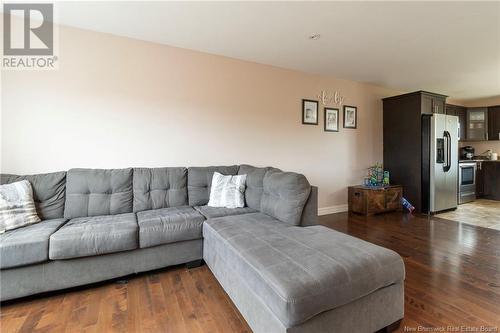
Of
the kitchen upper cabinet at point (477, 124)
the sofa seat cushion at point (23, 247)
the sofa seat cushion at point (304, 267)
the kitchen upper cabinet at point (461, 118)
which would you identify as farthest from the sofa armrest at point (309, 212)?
the kitchen upper cabinet at point (477, 124)

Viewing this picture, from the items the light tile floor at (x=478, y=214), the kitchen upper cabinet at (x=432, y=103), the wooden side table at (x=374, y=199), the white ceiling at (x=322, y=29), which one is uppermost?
the white ceiling at (x=322, y=29)

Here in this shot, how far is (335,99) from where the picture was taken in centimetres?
430

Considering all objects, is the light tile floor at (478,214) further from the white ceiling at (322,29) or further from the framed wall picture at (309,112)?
the framed wall picture at (309,112)

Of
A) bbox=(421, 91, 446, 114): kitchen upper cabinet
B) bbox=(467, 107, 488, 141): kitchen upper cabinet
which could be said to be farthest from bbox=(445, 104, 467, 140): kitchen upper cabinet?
bbox=(421, 91, 446, 114): kitchen upper cabinet

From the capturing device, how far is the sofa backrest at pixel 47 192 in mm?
2246

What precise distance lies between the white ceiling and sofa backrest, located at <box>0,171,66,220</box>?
1.62 m

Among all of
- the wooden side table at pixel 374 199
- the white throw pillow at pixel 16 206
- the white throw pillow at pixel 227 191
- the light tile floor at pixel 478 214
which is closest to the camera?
the white throw pillow at pixel 16 206

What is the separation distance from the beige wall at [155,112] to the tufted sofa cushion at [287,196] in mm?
1207

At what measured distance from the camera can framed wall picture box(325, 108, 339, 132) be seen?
4.24 metres

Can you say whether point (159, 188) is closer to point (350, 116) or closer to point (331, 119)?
point (331, 119)

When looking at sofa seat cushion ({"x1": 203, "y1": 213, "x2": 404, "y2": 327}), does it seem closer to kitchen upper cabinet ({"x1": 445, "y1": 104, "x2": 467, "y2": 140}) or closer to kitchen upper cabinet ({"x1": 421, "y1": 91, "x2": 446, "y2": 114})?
kitchen upper cabinet ({"x1": 421, "y1": 91, "x2": 446, "y2": 114})

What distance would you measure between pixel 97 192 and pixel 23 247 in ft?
2.68

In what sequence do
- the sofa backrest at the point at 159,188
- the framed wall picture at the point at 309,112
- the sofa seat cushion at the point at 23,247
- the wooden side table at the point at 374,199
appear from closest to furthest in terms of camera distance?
the sofa seat cushion at the point at 23,247, the sofa backrest at the point at 159,188, the framed wall picture at the point at 309,112, the wooden side table at the point at 374,199

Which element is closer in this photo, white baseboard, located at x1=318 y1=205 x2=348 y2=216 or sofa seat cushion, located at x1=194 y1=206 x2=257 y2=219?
sofa seat cushion, located at x1=194 y1=206 x2=257 y2=219
